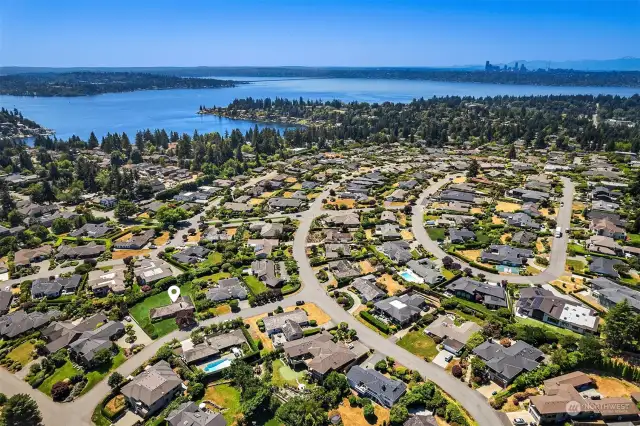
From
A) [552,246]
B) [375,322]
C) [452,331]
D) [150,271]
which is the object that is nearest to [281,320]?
[375,322]

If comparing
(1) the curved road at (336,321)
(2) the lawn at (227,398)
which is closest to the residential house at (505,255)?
(1) the curved road at (336,321)

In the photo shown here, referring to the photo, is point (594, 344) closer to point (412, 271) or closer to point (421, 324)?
point (421, 324)

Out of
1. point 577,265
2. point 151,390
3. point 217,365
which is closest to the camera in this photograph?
point 151,390

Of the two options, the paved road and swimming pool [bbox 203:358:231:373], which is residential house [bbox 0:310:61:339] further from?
the paved road

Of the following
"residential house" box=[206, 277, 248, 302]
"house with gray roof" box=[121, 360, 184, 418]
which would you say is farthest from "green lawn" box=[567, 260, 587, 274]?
"house with gray roof" box=[121, 360, 184, 418]

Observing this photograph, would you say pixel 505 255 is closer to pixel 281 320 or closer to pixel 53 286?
pixel 281 320

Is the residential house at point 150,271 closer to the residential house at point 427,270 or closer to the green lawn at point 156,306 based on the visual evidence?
the green lawn at point 156,306
